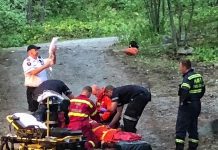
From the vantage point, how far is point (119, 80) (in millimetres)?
14984

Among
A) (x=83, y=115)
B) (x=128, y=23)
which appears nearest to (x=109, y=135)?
(x=83, y=115)

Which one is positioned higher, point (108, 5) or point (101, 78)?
point (108, 5)

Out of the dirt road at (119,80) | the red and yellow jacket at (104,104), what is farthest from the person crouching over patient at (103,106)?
the dirt road at (119,80)

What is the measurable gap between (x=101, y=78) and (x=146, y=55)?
3.48 m

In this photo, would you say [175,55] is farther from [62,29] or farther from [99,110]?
[62,29]

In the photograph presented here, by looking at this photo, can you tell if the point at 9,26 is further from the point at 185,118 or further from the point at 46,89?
the point at 185,118

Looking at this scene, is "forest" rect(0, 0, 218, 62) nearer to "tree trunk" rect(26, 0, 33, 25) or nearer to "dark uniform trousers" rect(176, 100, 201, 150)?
"tree trunk" rect(26, 0, 33, 25)

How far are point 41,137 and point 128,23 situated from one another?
23.7 m

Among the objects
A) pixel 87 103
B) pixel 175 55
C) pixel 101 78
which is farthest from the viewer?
pixel 175 55

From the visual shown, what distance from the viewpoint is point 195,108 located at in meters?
8.77

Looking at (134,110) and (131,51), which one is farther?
(131,51)

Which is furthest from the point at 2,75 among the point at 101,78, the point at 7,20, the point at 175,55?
the point at 7,20

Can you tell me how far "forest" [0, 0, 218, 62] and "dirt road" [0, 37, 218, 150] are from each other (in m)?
1.73

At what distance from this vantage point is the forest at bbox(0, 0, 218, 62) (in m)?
18.8
